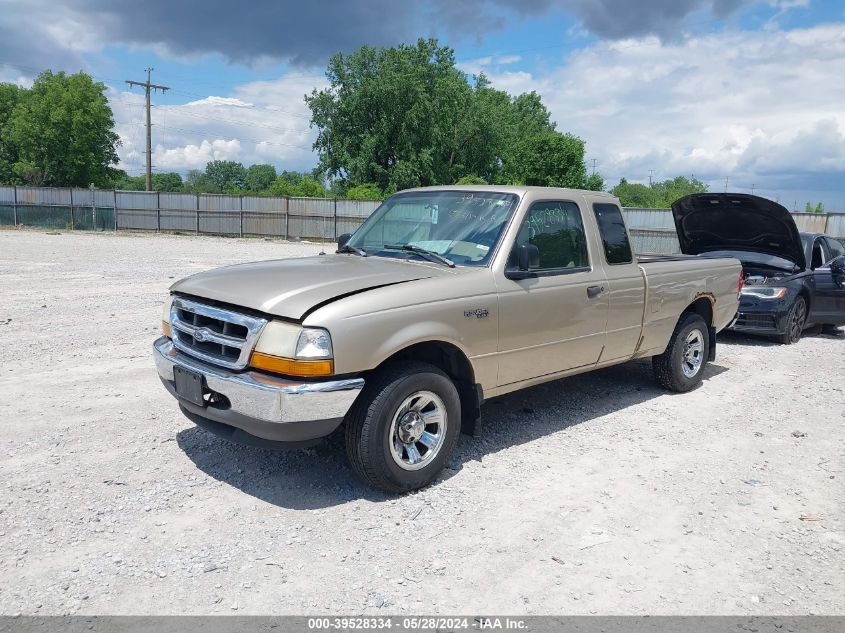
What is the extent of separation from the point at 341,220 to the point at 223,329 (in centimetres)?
3196

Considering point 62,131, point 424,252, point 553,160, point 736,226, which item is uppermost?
point 62,131

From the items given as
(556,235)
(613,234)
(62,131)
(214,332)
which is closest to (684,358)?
(613,234)

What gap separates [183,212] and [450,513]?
37.2 meters

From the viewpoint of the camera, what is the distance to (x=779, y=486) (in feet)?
14.9

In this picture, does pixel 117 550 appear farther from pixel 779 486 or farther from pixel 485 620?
pixel 779 486

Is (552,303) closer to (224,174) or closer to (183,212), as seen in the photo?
(183,212)

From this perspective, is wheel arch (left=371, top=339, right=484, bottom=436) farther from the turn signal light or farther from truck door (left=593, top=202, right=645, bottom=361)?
truck door (left=593, top=202, right=645, bottom=361)

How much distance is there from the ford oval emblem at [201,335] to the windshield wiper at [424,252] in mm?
1646

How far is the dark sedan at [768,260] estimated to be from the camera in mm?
9242

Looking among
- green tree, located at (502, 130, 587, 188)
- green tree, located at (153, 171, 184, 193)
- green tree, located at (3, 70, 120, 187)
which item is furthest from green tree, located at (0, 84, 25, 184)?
green tree, located at (153, 171, 184, 193)

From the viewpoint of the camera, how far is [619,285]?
564 cm

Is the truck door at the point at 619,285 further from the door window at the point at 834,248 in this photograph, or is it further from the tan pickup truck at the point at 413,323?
the door window at the point at 834,248

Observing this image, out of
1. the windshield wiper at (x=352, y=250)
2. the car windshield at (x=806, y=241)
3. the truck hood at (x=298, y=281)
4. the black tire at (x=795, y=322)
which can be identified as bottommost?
the black tire at (x=795, y=322)

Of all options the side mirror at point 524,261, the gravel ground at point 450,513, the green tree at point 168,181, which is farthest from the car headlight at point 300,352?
the green tree at point 168,181
